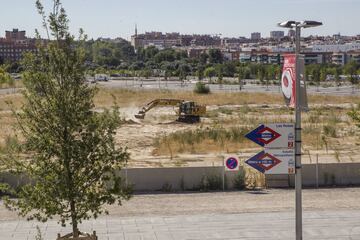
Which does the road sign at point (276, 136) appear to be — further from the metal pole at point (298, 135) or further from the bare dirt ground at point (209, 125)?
the bare dirt ground at point (209, 125)

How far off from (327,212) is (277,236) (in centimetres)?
334

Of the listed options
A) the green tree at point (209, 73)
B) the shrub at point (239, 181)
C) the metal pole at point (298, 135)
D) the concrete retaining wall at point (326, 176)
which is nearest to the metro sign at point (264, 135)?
the metal pole at point (298, 135)

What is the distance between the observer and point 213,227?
18234 millimetres

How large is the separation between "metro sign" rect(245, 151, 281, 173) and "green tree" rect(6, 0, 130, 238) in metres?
2.99

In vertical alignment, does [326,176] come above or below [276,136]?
below

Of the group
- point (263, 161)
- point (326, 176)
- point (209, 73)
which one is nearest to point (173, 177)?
point (326, 176)

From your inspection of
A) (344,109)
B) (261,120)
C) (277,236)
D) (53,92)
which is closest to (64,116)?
(53,92)

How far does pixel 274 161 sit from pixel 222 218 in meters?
7.64

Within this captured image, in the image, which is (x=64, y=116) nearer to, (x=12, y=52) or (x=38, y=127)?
(x=38, y=127)

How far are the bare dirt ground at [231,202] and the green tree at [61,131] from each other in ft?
23.4

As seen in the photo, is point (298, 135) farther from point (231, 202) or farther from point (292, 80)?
point (231, 202)

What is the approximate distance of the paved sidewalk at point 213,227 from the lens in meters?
17.3

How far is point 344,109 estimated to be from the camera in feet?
187

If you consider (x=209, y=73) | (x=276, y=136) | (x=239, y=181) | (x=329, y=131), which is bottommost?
(x=329, y=131)
